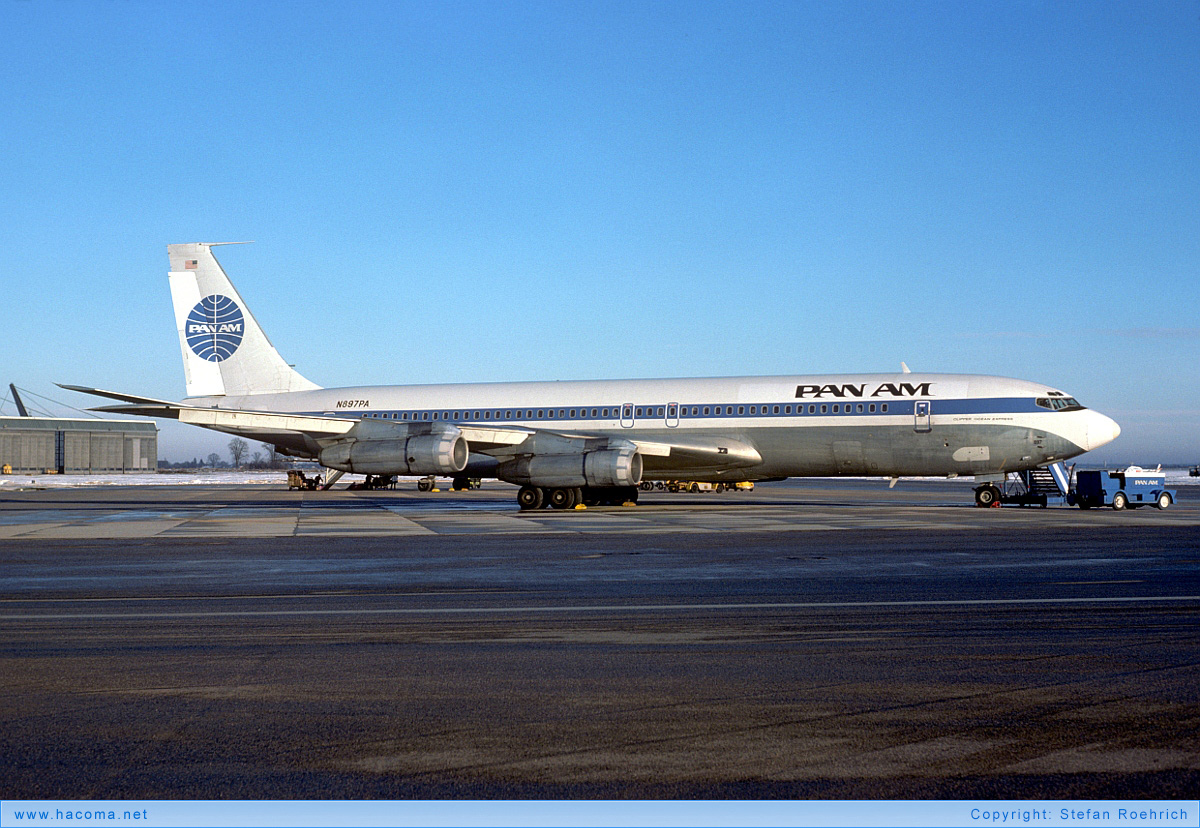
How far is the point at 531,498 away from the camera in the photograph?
35531 mm

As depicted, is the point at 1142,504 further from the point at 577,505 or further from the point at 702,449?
the point at 577,505

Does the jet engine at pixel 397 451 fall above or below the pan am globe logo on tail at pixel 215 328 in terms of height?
below

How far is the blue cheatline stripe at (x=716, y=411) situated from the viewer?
3309 centimetres

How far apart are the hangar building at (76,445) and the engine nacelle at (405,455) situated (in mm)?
117464

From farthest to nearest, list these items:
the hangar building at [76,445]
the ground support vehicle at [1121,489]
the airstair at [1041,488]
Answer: the hangar building at [76,445] → the airstair at [1041,488] → the ground support vehicle at [1121,489]

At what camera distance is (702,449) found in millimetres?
35219

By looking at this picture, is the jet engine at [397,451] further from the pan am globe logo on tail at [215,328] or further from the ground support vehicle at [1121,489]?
the ground support vehicle at [1121,489]

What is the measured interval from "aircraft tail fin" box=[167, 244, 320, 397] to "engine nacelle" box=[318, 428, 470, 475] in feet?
26.1

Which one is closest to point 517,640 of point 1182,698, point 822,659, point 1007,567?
point 822,659

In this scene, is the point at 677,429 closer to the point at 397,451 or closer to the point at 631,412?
the point at 631,412

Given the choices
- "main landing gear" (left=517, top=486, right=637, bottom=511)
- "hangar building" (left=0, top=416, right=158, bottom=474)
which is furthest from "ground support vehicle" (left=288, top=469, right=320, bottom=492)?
"hangar building" (left=0, top=416, right=158, bottom=474)

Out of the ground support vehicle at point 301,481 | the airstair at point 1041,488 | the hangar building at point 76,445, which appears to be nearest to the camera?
the airstair at point 1041,488

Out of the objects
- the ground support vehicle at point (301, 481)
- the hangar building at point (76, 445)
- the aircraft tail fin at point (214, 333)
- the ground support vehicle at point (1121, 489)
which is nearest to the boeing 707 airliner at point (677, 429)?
the aircraft tail fin at point (214, 333)

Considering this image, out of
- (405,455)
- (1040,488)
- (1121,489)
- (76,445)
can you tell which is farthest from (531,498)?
(76,445)
